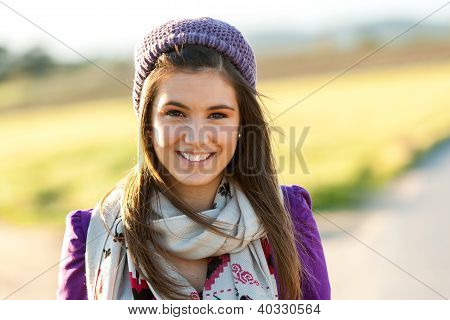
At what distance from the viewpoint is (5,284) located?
221 inches

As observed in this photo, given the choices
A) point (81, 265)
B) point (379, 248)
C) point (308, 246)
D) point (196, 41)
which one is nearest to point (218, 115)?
point (196, 41)

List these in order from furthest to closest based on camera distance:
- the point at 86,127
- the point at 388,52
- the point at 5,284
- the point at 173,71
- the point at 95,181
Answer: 1. the point at 388,52
2. the point at 86,127
3. the point at 95,181
4. the point at 5,284
5. the point at 173,71

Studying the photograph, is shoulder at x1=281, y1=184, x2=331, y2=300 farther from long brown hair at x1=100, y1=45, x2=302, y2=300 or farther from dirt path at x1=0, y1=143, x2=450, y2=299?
dirt path at x1=0, y1=143, x2=450, y2=299

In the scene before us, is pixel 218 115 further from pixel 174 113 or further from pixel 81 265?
pixel 81 265

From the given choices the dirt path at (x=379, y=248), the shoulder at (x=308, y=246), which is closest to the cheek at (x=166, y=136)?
the shoulder at (x=308, y=246)

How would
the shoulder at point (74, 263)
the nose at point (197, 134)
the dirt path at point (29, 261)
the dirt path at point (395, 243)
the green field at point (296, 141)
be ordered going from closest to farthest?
the nose at point (197, 134) < the shoulder at point (74, 263) < the dirt path at point (395, 243) < the dirt path at point (29, 261) < the green field at point (296, 141)

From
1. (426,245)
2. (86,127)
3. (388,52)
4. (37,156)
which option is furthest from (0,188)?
(388,52)

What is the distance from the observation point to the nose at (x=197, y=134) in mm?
2299

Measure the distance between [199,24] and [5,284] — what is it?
3800 millimetres
